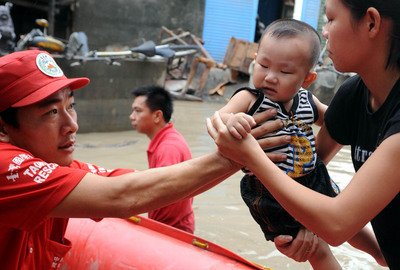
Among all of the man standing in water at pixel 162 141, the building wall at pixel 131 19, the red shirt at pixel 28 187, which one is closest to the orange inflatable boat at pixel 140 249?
the man standing in water at pixel 162 141

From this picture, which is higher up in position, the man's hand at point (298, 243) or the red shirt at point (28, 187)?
the red shirt at point (28, 187)

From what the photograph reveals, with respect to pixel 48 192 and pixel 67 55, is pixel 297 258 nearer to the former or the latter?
pixel 48 192

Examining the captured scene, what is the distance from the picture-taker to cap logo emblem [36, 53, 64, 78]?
7.18 feet

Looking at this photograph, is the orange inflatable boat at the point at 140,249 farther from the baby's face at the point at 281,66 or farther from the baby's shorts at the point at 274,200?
the baby's face at the point at 281,66

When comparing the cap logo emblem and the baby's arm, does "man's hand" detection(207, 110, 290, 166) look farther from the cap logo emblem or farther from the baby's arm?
the cap logo emblem

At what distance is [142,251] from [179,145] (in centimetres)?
123

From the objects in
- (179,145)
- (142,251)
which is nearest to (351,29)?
(142,251)

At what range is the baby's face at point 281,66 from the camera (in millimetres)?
2066

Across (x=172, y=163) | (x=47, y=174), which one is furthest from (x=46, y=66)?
(x=172, y=163)

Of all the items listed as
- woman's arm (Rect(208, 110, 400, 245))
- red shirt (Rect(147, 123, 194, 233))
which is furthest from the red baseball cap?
red shirt (Rect(147, 123, 194, 233))

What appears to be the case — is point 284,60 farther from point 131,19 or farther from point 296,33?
point 131,19

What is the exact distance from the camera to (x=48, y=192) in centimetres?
195

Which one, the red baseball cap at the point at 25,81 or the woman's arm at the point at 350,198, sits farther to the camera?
the red baseball cap at the point at 25,81

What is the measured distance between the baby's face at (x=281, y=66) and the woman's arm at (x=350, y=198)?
49cm
